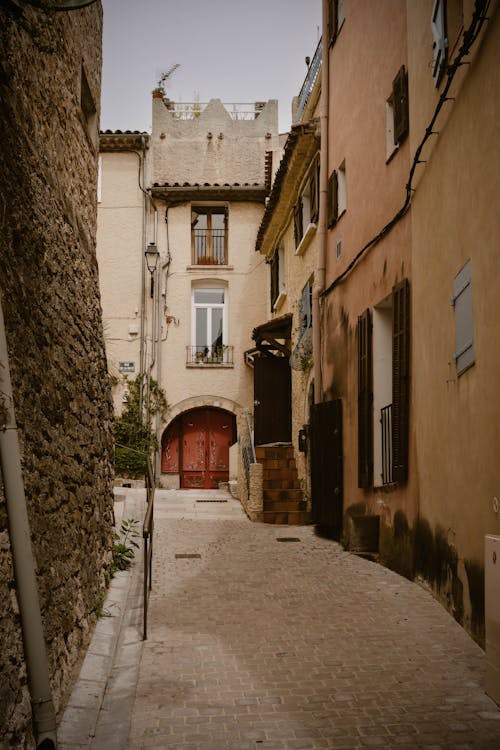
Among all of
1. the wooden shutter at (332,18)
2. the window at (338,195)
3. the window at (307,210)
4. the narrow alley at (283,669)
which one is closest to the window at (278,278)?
the window at (307,210)

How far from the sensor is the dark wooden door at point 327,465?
36.9 ft

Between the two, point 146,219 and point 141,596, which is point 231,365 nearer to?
point 146,219

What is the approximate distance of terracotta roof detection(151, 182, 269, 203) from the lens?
71.1 ft

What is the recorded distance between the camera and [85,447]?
6.36 metres

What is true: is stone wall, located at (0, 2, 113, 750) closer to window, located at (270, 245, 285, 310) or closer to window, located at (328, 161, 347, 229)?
window, located at (328, 161, 347, 229)

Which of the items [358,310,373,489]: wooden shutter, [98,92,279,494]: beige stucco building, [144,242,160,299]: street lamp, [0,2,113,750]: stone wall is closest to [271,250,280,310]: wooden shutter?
[98,92,279,494]: beige stucco building

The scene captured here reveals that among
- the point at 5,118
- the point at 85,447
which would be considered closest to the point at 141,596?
the point at 85,447

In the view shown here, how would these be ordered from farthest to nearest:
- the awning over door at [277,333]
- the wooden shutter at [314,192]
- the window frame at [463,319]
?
1. the awning over door at [277,333]
2. the wooden shutter at [314,192]
3. the window frame at [463,319]

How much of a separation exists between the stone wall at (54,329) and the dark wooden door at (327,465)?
454 cm

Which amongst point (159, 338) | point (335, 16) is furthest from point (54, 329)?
point (159, 338)

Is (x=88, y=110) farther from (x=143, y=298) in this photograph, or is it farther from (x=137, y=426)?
(x=143, y=298)

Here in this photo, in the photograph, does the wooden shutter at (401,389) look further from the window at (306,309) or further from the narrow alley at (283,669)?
the window at (306,309)

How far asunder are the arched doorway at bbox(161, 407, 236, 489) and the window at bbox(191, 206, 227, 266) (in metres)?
4.39

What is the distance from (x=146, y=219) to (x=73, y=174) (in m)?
15.3
